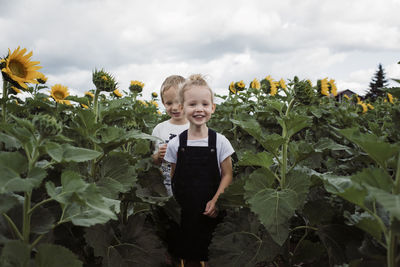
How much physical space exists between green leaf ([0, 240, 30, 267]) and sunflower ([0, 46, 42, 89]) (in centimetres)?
126

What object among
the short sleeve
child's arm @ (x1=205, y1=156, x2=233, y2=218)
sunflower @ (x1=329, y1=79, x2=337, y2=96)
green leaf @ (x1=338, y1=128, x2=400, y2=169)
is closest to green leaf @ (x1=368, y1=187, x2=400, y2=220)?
green leaf @ (x1=338, y1=128, x2=400, y2=169)

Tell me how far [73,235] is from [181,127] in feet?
4.96

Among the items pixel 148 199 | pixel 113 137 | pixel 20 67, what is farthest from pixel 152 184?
pixel 20 67

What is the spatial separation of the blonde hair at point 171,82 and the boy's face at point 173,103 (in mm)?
26

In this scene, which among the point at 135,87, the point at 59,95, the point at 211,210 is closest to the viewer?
the point at 211,210

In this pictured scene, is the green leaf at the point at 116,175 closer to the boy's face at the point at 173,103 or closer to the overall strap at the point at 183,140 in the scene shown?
the overall strap at the point at 183,140

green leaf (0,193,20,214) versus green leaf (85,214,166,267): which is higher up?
green leaf (0,193,20,214)

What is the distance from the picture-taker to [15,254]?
41.4 inches

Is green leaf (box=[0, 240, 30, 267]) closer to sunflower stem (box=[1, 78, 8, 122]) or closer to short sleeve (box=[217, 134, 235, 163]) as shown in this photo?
sunflower stem (box=[1, 78, 8, 122])

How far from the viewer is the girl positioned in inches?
86.7

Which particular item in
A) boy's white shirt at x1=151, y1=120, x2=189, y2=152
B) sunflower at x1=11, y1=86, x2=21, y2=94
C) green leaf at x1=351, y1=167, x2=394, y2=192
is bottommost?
green leaf at x1=351, y1=167, x2=394, y2=192

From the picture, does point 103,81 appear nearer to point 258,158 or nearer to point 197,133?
point 197,133

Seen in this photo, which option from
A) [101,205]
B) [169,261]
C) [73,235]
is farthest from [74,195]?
[169,261]

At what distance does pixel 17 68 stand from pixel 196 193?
1337mm
